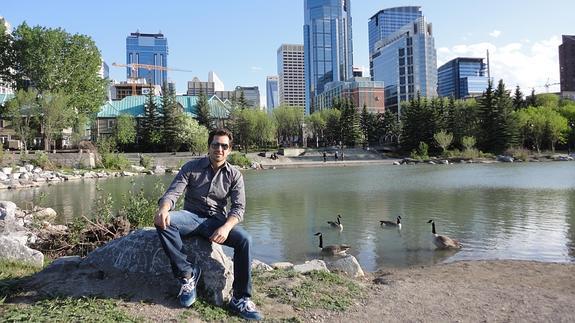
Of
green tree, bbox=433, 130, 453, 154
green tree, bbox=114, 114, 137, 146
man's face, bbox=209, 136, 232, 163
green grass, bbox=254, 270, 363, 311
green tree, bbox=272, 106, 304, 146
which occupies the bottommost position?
green grass, bbox=254, 270, 363, 311

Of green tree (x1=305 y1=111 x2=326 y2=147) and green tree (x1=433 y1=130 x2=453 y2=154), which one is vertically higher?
green tree (x1=305 y1=111 x2=326 y2=147)

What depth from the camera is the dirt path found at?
5.45 m

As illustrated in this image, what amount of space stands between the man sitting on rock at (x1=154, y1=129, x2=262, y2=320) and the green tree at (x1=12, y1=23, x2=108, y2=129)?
4818 centimetres

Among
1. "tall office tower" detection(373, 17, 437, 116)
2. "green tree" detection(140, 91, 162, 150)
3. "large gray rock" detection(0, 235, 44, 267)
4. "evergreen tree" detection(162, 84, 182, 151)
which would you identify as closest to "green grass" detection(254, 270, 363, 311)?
"large gray rock" detection(0, 235, 44, 267)

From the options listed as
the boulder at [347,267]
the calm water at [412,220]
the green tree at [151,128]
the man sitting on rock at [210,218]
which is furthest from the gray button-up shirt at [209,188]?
the green tree at [151,128]

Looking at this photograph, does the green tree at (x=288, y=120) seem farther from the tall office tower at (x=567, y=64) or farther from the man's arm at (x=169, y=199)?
the man's arm at (x=169, y=199)

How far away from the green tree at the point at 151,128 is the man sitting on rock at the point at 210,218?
216ft

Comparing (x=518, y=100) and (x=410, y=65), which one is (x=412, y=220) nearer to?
(x=518, y=100)

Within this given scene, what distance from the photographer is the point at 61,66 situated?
4922 cm

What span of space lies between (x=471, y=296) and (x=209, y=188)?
4027 millimetres

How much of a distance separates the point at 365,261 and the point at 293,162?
58.9 meters

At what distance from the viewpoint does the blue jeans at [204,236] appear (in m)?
4.63

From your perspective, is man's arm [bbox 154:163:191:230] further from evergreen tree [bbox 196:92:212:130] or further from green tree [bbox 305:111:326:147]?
green tree [bbox 305:111:326:147]

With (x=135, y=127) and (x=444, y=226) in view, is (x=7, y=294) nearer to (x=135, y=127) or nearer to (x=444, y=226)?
(x=444, y=226)
